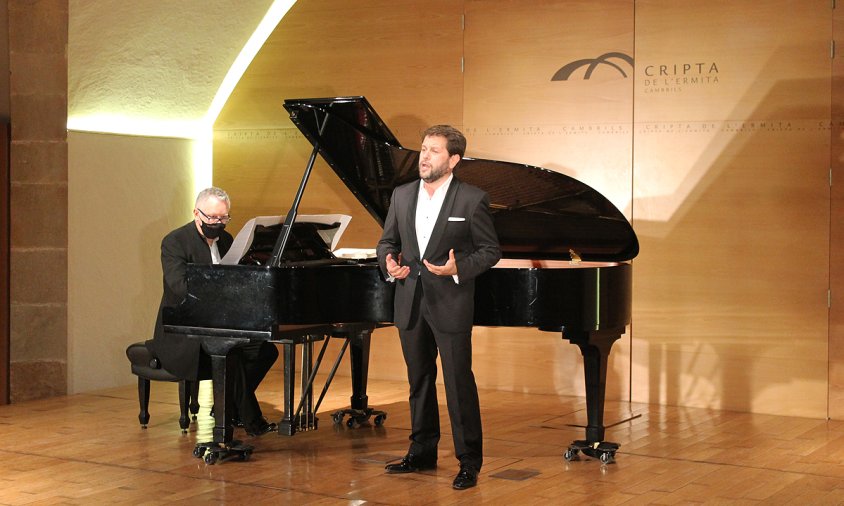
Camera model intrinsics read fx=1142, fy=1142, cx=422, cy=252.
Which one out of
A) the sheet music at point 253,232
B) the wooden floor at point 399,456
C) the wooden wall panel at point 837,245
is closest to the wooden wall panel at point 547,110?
the wooden floor at point 399,456

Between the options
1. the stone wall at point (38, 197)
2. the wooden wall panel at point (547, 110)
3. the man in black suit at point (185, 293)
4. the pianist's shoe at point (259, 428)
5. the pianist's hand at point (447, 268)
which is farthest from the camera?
the wooden wall panel at point (547, 110)

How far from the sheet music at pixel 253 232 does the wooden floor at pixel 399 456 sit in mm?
944

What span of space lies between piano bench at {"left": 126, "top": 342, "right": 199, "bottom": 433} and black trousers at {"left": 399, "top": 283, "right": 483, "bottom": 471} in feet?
4.52

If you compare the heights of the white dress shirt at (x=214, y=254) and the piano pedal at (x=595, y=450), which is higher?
the white dress shirt at (x=214, y=254)

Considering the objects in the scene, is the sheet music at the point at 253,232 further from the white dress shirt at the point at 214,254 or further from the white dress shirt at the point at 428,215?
the white dress shirt at the point at 428,215

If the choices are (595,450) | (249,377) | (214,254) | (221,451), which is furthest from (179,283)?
(595,450)

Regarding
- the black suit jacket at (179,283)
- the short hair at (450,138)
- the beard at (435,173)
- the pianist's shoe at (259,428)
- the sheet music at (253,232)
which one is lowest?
the pianist's shoe at (259,428)

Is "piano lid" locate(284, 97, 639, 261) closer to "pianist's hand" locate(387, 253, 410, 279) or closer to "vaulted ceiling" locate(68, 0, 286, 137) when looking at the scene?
"pianist's hand" locate(387, 253, 410, 279)

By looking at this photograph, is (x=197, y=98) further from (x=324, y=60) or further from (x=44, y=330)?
(x=44, y=330)

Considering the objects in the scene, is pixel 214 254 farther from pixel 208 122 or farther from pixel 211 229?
pixel 208 122

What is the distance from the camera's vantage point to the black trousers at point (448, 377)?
4.65 m

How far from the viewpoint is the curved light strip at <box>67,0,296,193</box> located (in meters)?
7.92

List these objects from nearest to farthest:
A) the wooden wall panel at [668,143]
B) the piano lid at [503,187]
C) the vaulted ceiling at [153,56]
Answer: the piano lid at [503,187], the wooden wall panel at [668,143], the vaulted ceiling at [153,56]

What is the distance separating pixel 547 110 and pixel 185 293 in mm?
3105
